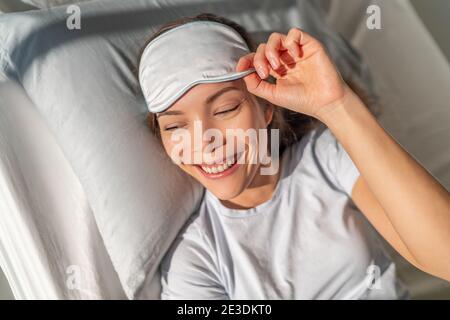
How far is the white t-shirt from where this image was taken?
767 millimetres

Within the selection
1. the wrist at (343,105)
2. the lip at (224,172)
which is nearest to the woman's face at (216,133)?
the lip at (224,172)

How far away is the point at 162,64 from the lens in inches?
28.1

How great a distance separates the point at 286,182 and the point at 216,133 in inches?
6.0

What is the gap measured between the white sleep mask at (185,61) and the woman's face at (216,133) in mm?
13

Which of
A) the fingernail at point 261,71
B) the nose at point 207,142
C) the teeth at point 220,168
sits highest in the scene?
the fingernail at point 261,71

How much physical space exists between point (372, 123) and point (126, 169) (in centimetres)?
34

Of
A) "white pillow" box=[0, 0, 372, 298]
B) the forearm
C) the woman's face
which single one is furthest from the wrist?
"white pillow" box=[0, 0, 372, 298]

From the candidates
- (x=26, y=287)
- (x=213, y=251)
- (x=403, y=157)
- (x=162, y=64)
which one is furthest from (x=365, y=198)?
(x=26, y=287)

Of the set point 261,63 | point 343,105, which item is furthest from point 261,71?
point 343,105

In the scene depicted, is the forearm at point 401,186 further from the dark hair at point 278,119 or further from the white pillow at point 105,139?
the white pillow at point 105,139

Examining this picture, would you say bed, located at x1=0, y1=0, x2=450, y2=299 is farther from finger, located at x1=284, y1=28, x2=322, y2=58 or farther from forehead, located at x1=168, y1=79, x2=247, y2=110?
finger, located at x1=284, y1=28, x2=322, y2=58

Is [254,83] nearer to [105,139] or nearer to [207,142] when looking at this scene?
[207,142]

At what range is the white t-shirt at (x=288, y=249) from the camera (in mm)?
767
